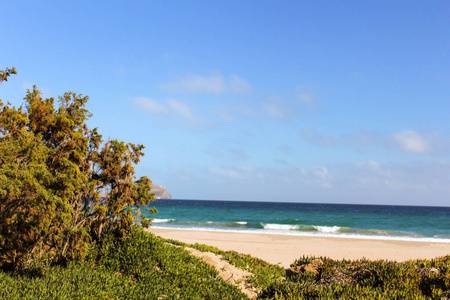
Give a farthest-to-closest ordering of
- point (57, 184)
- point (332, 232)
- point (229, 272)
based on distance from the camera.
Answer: point (332, 232) → point (229, 272) → point (57, 184)

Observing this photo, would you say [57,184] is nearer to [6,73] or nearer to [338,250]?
[6,73]

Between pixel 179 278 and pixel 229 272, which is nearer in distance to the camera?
pixel 179 278

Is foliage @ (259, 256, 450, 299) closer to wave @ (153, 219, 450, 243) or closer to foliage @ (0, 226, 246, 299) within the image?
foliage @ (0, 226, 246, 299)

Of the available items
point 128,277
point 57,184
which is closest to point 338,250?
point 128,277

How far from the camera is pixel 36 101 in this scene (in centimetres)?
1160

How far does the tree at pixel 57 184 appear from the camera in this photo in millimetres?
8727

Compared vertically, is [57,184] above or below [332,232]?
above

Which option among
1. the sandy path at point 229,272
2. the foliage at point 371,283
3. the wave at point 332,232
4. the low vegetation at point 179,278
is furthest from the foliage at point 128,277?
the wave at point 332,232

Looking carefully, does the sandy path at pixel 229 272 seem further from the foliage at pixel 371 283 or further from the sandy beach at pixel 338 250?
the sandy beach at pixel 338 250

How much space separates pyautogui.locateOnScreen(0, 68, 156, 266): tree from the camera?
873cm

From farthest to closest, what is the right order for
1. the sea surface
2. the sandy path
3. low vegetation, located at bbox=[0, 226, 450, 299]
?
the sea surface, the sandy path, low vegetation, located at bbox=[0, 226, 450, 299]

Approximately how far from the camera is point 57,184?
9672 millimetres

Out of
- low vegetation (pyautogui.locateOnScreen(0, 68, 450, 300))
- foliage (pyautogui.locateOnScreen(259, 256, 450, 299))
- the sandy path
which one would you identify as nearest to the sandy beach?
the sandy path

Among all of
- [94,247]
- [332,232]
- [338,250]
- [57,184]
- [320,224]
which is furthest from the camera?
[320,224]
